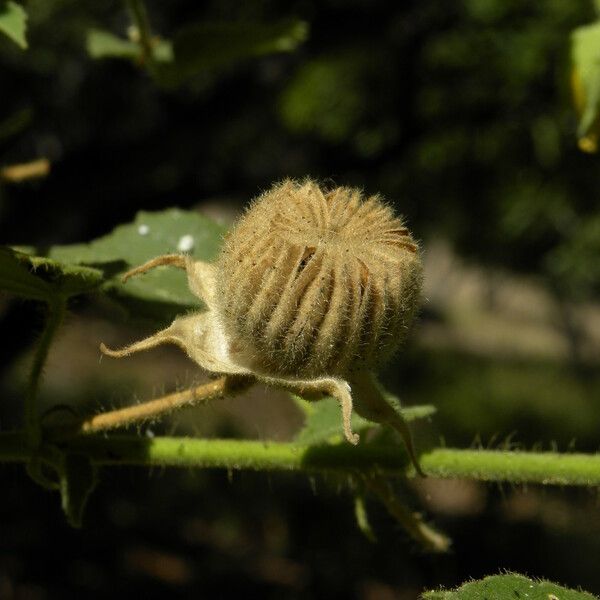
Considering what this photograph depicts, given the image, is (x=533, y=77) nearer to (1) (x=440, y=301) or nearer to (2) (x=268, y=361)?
(2) (x=268, y=361)

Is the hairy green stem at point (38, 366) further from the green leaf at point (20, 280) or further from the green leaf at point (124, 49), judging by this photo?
the green leaf at point (124, 49)

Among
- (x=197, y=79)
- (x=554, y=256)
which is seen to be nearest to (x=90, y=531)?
(x=197, y=79)

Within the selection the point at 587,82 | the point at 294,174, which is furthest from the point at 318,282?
the point at 294,174

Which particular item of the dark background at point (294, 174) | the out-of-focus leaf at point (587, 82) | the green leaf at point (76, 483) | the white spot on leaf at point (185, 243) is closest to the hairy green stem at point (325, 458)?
the green leaf at point (76, 483)

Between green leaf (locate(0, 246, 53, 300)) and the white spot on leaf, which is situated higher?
green leaf (locate(0, 246, 53, 300))

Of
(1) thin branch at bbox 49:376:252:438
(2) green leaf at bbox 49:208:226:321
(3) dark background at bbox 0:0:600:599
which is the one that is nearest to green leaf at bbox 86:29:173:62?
(2) green leaf at bbox 49:208:226:321

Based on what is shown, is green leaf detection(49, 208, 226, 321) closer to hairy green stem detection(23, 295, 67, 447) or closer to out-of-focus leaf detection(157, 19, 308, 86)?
hairy green stem detection(23, 295, 67, 447)
